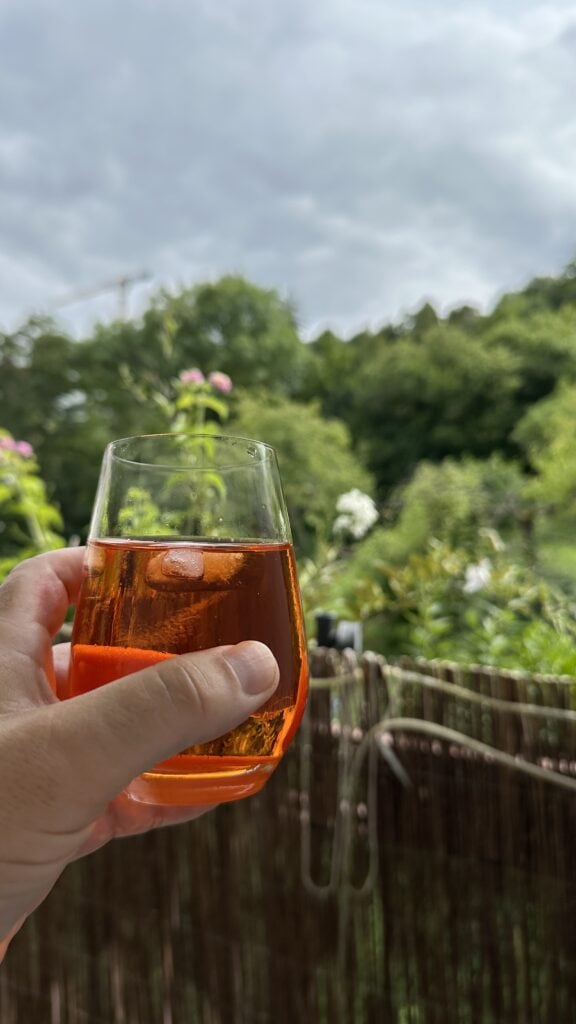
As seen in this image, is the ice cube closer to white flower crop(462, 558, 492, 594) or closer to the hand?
the hand

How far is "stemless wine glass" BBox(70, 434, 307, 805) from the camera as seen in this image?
0.42 m

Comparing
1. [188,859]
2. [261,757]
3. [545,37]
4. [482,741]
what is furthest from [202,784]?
[545,37]

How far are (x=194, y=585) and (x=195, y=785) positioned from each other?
0.11 metres

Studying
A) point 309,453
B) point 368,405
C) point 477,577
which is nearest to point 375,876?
point 477,577

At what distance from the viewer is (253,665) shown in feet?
1.31

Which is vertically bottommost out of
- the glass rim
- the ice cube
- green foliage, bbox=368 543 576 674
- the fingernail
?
the fingernail

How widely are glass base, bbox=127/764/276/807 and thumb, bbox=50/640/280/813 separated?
0.04 metres

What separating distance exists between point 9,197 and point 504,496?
53.9 ft

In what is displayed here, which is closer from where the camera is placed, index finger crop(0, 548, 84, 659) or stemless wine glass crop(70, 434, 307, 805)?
stemless wine glass crop(70, 434, 307, 805)

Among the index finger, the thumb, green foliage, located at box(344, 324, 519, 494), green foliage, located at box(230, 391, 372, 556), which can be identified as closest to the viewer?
the thumb

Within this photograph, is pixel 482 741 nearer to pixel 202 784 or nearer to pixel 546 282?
pixel 202 784

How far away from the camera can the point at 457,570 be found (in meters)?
2.09

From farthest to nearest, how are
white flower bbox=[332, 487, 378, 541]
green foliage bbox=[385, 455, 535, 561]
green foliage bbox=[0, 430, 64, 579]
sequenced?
green foliage bbox=[385, 455, 535, 561] < white flower bbox=[332, 487, 378, 541] < green foliage bbox=[0, 430, 64, 579]

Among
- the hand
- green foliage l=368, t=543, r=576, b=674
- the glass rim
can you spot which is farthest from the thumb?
green foliage l=368, t=543, r=576, b=674
